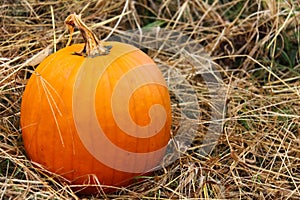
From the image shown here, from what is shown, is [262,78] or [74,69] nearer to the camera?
[74,69]

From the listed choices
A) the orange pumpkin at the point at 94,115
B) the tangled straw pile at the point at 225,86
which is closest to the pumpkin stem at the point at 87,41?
the orange pumpkin at the point at 94,115

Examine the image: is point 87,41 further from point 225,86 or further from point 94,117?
point 225,86

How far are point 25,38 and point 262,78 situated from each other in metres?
1.01

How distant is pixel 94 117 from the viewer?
1641 millimetres

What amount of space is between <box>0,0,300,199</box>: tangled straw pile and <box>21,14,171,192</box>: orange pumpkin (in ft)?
0.24

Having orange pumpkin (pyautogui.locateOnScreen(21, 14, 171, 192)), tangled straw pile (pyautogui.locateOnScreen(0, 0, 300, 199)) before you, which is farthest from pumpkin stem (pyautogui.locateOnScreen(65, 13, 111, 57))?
tangled straw pile (pyautogui.locateOnScreen(0, 0, 300, 199))

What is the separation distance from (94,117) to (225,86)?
2.68ft

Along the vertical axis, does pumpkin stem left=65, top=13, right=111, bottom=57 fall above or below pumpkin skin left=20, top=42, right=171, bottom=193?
above

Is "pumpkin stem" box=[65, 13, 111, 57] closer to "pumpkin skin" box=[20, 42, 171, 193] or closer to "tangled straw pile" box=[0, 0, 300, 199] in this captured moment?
"pumpkin skin" box=[20, 42, 171, 193]

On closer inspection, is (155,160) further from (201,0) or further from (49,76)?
(201,0)

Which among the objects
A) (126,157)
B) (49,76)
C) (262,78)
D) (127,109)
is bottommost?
(262,78)

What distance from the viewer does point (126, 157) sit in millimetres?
1709

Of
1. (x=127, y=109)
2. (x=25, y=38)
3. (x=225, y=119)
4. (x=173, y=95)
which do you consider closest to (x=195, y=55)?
(x=173, y=95)

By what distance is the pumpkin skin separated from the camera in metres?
1.65
